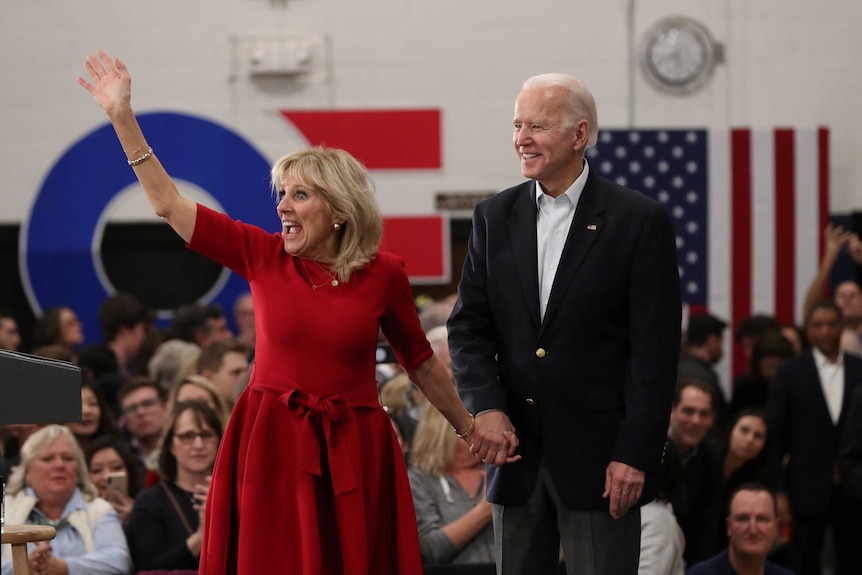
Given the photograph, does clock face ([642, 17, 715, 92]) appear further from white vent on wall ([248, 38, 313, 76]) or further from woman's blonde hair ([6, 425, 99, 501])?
woman's blonde hair ([6, 425, 99, 501])

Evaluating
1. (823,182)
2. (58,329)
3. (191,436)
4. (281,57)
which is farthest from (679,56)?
(191,436)

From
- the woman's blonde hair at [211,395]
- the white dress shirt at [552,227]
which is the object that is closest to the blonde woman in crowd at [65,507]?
the woman's blonde hair at [211,395]

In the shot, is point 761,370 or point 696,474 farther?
point 761,370

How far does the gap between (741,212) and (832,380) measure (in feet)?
8.50

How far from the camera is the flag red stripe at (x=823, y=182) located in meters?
9.02

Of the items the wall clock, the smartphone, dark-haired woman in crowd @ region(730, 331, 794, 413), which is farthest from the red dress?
the wall clock

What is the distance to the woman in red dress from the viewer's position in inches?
112

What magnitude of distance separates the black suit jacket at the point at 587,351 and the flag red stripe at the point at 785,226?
638 cm

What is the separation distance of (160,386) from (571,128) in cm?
362

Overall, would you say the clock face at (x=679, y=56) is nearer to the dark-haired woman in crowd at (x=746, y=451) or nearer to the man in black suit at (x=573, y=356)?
the dark-haired woman in crowd at (x=746, y=451)

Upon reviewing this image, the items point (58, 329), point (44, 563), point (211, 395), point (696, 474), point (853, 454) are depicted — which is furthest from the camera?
point (58, 329)

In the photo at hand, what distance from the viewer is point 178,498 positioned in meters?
4.52

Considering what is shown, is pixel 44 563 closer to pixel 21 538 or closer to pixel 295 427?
pixel 21 538

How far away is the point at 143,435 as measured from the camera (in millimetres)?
5770
